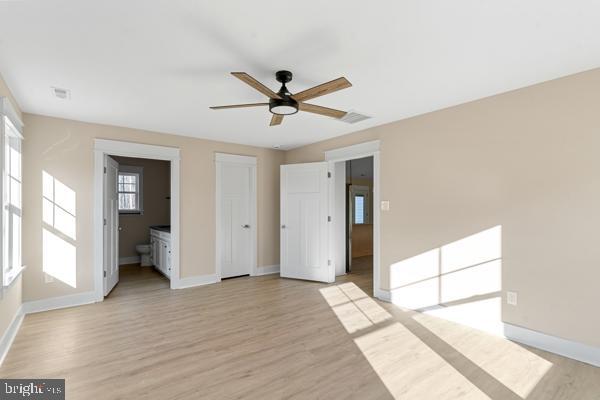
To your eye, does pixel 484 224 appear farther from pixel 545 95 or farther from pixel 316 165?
pixel 316 165

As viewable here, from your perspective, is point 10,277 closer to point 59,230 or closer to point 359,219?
point 59,230

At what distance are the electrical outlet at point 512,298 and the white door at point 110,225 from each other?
16.3ft

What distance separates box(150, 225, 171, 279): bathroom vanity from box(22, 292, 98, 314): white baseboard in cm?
125

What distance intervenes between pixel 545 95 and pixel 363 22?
80.9 inches

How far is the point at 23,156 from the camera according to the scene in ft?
12.0

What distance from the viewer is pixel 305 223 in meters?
5.31

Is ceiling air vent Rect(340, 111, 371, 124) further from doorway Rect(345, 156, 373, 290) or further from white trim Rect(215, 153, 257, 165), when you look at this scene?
white trim Rect(215, 153, 257, 165)

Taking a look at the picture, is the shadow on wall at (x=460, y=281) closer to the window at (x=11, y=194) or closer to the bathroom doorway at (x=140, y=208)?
the window at (x=11, y=194)

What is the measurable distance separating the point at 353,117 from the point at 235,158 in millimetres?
2408

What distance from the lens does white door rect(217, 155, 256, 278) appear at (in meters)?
5.29

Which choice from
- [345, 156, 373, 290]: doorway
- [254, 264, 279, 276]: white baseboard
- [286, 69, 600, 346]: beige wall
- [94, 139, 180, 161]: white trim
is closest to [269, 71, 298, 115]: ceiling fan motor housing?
[286, 69, 600, 346]: beige wall

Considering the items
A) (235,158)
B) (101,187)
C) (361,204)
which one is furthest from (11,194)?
(361,204)

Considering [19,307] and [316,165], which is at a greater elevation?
[316,165]

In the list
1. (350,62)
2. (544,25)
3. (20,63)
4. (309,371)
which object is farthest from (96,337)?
(544,25)
